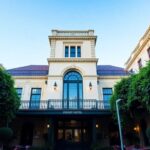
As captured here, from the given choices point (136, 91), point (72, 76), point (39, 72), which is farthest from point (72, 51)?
point (136, 91)

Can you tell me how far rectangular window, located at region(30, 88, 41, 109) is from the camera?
16748 mm

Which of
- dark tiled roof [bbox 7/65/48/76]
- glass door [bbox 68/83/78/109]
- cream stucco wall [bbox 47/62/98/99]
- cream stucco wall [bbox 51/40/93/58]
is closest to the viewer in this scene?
glass door [bbox 68/83/78/109]

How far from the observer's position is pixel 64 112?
45.8 ft

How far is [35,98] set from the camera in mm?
17391

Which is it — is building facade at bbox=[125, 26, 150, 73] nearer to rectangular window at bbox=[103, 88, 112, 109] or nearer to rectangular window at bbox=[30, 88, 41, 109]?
rectangular window at bbox=[103, 88, 112, 109]

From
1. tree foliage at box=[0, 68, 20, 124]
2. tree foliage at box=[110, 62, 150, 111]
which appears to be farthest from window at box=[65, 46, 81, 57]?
tree foliage at box=[0, 68, 20, 124]

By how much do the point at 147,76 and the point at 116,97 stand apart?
3.52 metres

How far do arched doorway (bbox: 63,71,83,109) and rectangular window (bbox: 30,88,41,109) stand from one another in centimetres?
275

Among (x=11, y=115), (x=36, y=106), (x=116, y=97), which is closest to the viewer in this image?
(x=11, y=115)

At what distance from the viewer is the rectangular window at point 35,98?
16.7 m

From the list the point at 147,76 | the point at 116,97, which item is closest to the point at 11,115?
the point at 116,97

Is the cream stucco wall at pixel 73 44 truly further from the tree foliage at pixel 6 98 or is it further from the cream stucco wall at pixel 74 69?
the tree foliage at pixel 6 98

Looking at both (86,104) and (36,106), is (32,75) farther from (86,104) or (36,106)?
(86,104)

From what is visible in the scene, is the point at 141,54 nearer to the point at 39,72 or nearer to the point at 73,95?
the point at 73,95
